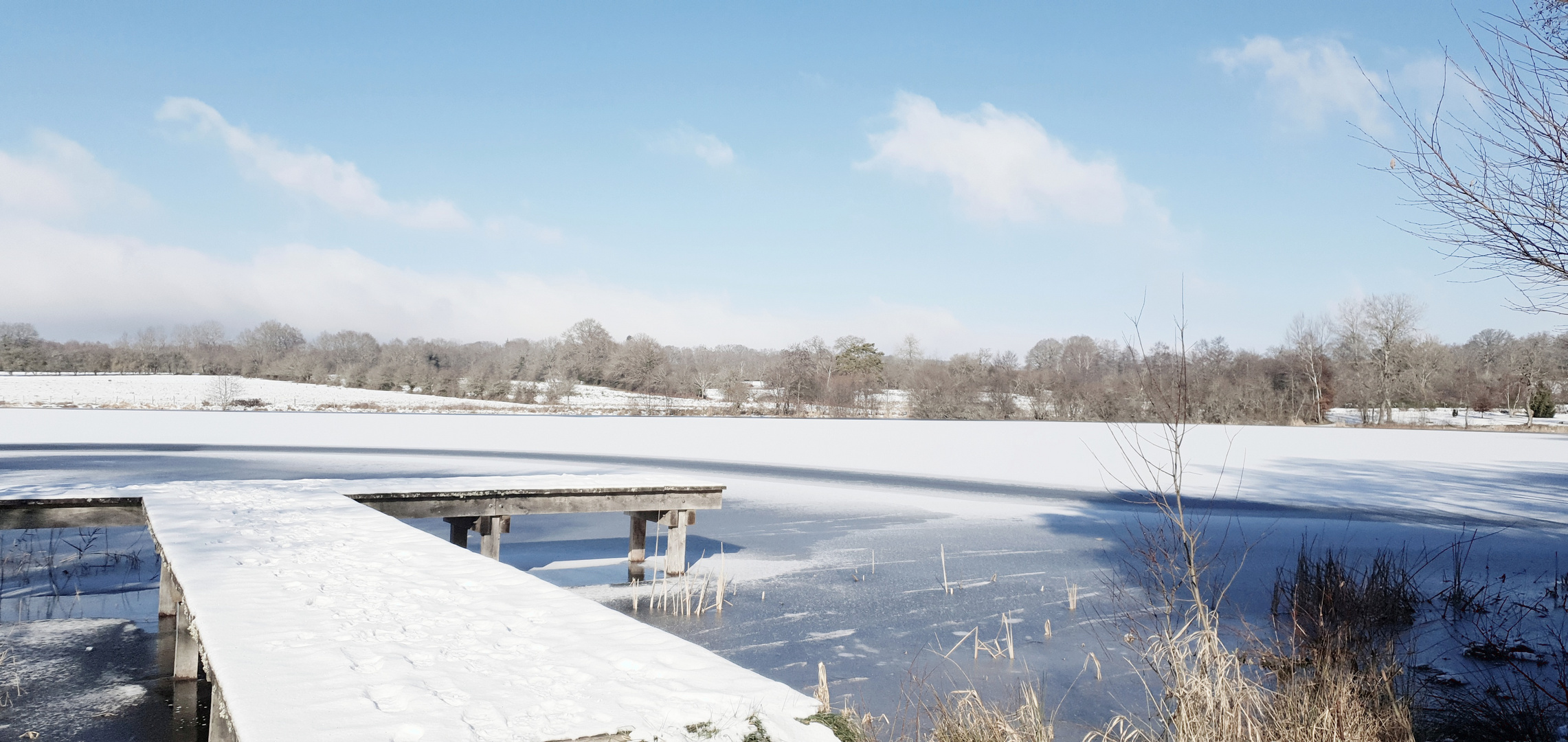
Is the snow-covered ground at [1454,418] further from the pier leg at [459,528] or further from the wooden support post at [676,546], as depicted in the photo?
the pier leg at [459,528]

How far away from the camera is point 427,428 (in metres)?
29.6

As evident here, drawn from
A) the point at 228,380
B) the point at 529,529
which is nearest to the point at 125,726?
the point at 529,529

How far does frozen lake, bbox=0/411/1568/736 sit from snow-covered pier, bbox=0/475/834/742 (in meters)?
1.70

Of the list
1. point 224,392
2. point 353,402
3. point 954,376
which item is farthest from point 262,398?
point 954,376

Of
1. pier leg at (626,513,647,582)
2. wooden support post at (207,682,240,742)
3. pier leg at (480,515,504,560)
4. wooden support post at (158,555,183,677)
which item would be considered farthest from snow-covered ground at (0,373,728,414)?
wooden support post at (207,682,240,742)

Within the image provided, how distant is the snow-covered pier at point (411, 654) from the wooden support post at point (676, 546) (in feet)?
9.17

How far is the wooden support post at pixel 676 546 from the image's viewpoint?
805 centimetres

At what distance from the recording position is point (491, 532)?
777 centimetres

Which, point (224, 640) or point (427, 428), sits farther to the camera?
point (427, 428)

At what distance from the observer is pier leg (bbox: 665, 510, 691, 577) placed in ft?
26.4

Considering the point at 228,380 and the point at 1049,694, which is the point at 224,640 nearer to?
the point at 1049,694

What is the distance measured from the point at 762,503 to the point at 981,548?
4523 millimetres

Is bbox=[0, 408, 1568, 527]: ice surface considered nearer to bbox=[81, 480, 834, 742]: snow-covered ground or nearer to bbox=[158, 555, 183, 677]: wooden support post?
bbox=[81, 480, 834, 742]: snow-covered ground

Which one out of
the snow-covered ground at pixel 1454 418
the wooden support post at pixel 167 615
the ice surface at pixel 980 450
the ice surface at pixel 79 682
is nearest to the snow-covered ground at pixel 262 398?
the ice surface at pixel 980 450
